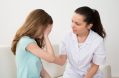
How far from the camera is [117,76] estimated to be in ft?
9.45

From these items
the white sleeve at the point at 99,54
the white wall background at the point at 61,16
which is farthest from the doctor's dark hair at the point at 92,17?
the white wall background at the point at 61,16

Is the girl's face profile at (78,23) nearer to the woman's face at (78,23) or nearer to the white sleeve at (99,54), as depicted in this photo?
the woman's face at (78,23)

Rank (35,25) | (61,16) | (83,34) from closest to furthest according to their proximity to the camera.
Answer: (35,25), (83,34), (61,16)

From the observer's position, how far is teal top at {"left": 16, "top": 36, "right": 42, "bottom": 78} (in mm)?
1646

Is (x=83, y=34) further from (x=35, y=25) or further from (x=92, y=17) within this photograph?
(x=35, y=25)

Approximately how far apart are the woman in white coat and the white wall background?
931 mm

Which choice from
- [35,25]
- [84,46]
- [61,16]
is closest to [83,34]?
[84,46]

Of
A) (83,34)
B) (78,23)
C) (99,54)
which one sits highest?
(78,23)

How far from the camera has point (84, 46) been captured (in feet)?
6.04

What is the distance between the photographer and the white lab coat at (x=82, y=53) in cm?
182

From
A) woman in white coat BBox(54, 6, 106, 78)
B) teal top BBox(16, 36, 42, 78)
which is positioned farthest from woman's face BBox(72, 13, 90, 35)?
teal top BBox(16, 36, 42, 78)

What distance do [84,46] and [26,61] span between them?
1.49ft

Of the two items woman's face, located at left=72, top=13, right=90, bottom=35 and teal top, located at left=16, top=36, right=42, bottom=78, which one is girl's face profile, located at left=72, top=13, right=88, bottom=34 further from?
teal top, located at left=16, top=36, right=42, bottom=78

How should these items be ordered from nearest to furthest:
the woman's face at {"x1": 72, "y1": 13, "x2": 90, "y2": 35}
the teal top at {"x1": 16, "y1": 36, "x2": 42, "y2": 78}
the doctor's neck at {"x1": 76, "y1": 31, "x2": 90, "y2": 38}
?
the teal top at {"x1": 16, "y1": 36, "x2": 42, "y2": 78} → the woman's face at {"x1": 72, "y1": 13, "x2": 90, "y2": 35} → the doctor's neck at {"x1": 76, "y1": 31, "x2": 90, "y2": 38}
